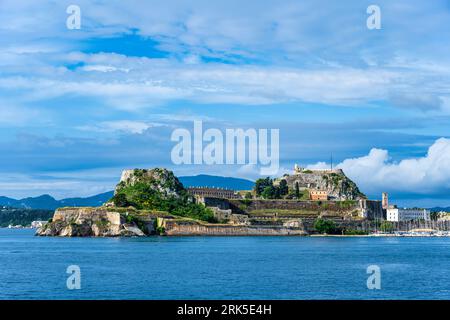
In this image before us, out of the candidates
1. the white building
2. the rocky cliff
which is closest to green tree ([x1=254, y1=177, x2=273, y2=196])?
the rocky cliff

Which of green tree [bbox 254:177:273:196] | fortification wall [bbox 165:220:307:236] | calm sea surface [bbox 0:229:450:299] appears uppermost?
green tree [bbox 254:177:273:196]

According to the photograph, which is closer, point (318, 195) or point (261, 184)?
point (318, 195)

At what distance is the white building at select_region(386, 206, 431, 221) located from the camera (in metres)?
130

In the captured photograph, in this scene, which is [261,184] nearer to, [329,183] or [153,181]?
[329,183]

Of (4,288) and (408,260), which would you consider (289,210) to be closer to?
(408,260)

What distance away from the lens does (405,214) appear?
13662 cm

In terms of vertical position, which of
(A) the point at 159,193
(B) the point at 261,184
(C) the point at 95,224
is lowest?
(C) the point at 95,224

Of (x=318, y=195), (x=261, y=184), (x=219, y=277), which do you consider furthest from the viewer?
(x=261, y=184)

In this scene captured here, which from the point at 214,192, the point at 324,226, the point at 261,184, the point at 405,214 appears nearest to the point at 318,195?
the point at 261,184

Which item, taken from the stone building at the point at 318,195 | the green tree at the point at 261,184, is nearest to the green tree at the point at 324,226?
the stone building at the point at 318,195

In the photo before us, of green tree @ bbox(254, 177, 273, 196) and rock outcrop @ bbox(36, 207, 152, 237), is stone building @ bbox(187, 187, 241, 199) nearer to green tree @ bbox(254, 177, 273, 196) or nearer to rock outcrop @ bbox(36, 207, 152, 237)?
green tree @ bbox(254, 177, 273, 196)
